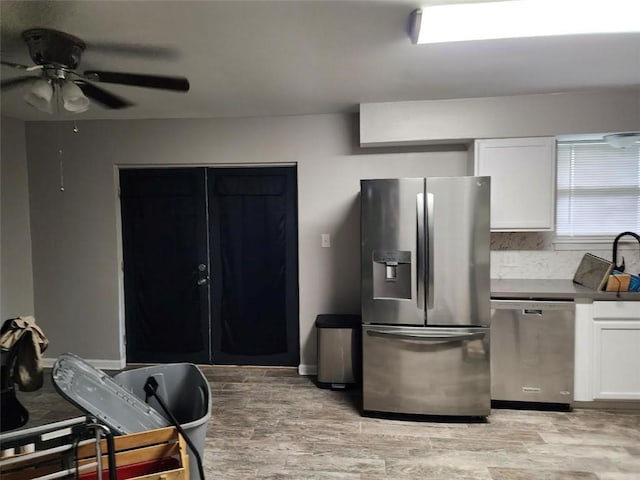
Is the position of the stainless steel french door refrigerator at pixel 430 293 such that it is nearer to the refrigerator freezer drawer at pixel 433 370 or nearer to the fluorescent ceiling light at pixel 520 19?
the refrigerator freezer drawer at pixel 433 370

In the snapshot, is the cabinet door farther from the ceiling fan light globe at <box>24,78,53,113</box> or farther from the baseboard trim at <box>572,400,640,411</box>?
the ceiling fan light globe at <box>24,78,53,113</box>

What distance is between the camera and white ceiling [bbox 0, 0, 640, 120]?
1.72 m

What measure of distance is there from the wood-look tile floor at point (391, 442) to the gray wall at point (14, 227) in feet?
3.11

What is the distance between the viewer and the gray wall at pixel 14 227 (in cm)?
341

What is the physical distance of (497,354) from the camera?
2.78m

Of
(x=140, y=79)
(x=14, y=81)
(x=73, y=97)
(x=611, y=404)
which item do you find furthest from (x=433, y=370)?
(x=14, y=81)

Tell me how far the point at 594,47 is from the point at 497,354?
2075mm

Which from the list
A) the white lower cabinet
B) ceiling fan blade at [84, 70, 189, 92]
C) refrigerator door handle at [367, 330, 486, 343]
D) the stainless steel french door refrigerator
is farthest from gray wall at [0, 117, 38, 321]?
the white lower cabinet

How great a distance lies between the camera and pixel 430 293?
8.63 ft

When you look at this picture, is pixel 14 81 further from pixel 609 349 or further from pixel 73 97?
pixel 609 349

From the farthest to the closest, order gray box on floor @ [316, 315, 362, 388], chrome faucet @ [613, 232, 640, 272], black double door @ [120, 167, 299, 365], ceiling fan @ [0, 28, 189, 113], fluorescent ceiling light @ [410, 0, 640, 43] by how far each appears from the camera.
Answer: black double door @ [120, 167, 299, 365] < gray box on floor @ [316, 315, 362, 388] < chrome faucet @ [613, 232, 640, 272] < ceiling fan @ [0, 28, 189, 113] < fluorescent ceiling light @ [410, 0, 640, 43]

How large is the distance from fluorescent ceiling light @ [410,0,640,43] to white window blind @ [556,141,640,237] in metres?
1.55

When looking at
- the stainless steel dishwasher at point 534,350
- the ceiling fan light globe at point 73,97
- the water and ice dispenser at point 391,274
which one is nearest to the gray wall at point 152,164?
the water and ice dispenser at point 391,274

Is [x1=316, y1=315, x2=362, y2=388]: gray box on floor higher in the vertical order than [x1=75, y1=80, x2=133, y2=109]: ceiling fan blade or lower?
lower
